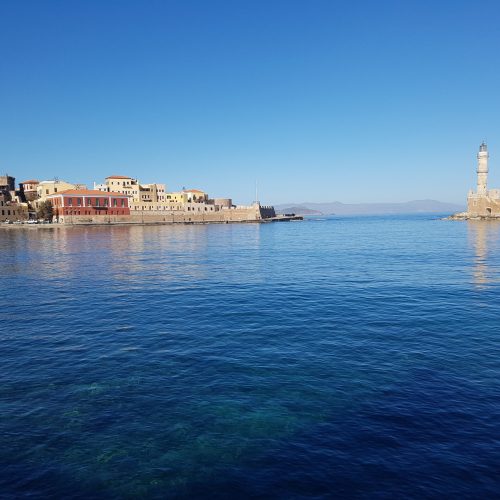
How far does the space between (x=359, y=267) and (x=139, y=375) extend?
110 ft

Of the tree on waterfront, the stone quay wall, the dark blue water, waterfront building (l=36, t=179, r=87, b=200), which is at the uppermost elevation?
waterfront building (l=36, t=179, r=87, b=200)

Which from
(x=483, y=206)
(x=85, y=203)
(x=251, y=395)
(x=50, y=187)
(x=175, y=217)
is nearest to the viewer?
(x=251, y=395)

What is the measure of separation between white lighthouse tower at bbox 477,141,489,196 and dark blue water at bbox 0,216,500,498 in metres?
152

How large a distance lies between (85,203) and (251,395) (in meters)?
139

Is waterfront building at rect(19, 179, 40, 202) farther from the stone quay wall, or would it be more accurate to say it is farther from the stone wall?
the stone wall

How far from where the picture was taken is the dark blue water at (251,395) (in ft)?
32.4

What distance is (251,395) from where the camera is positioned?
14.1 m

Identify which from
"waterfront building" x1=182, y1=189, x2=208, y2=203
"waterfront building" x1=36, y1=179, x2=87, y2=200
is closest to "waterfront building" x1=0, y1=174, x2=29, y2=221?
"waterfront building" x1=36, y1=179, x2=87, y2=200

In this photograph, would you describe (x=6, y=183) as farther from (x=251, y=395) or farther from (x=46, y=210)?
(x=251, y=395)

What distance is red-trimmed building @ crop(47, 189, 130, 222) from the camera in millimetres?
135750

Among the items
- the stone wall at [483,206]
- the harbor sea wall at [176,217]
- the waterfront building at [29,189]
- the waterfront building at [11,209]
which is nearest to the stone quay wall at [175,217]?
the harbor sea wall at [176,217]

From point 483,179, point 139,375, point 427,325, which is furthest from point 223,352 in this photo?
point 483,179

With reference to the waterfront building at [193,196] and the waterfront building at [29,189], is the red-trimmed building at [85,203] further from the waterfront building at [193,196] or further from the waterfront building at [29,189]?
the waterfront building at [193,196]

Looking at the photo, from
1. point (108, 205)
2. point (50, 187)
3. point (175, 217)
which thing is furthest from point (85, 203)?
point (175, 217)
